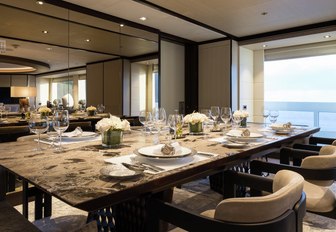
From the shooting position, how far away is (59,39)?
3596mm

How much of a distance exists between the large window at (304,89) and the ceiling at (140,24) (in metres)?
0.57

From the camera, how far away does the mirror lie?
316 centimetres

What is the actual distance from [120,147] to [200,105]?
4166mm

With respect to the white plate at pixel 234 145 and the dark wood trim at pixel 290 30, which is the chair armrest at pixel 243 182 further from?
the dark wood trim at pixel 290 30

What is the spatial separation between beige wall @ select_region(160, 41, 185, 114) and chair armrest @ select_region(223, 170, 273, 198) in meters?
3.61

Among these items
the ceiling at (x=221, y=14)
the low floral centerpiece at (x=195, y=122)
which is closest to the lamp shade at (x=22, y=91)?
the ceiling at (x=221, y=14)

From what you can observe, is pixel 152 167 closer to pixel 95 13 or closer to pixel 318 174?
pixel 318 174

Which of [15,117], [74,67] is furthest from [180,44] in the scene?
[15,117]

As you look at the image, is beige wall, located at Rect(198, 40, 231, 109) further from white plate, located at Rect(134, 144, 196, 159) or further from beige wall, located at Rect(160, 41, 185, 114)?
white plate, located at Rect(134, 144, 196, 159)

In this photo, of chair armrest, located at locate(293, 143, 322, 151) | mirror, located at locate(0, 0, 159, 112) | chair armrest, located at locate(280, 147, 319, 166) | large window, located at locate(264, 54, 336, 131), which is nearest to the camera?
chair armrest, located at locate(280, 147, 319, 166)

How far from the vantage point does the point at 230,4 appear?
3.58m

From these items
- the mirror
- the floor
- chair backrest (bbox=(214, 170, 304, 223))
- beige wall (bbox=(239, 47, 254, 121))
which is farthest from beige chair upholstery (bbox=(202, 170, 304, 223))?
beige wall (bbox=(239, 47, 254, 121))

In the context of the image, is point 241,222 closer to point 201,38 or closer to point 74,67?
point 74,67

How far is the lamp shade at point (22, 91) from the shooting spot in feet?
11.7
